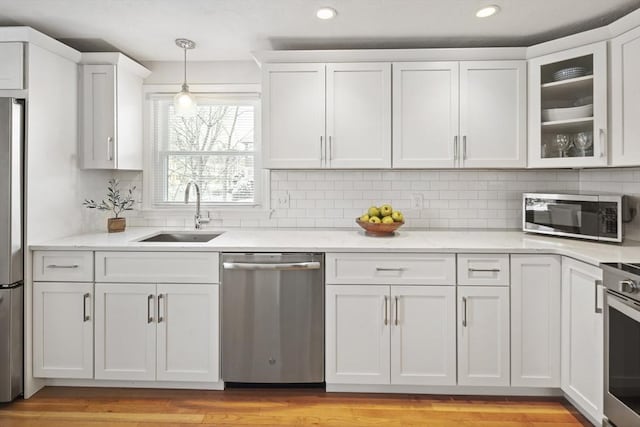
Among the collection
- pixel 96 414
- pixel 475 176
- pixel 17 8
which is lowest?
pixel 96 414

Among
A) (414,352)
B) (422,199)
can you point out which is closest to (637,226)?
(422,199)

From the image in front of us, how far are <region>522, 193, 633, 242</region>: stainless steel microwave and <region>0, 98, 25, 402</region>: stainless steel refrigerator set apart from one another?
A: 3.14 meters

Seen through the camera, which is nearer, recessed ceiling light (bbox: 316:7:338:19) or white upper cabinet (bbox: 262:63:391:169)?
recessed ceiling light (bbox: 316:7:338:19)

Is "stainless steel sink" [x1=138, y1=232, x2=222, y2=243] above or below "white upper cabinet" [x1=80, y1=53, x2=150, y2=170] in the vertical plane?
below

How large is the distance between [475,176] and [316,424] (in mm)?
2053

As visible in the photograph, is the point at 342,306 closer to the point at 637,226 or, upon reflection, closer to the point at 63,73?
the point at 637,226

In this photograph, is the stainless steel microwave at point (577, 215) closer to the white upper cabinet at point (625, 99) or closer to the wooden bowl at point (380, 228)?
the white upper cabinet at point (625, 99)

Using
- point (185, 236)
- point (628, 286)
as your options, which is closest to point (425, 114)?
point (628, 286)

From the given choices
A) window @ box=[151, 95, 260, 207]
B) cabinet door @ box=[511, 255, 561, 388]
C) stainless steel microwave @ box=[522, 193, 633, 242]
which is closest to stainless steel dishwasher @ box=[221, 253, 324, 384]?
window @ box=[151, 95, 260, 207]

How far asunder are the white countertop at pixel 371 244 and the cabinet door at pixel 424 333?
26 cm

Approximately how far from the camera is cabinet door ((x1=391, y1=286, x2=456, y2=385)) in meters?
2.41

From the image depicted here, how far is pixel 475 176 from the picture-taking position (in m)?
3.14

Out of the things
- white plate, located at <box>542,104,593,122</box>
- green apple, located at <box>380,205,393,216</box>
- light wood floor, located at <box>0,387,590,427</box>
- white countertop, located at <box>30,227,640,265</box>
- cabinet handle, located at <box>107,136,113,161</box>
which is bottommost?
light wood floor, located at <box>0,387,590,427</box>

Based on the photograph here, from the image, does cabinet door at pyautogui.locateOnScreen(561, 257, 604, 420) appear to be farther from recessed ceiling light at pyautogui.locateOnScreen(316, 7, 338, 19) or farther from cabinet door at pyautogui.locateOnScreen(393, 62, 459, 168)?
recessed ceiling light at pyautogui.locateOnScreen(316, 7, 338, 19)
